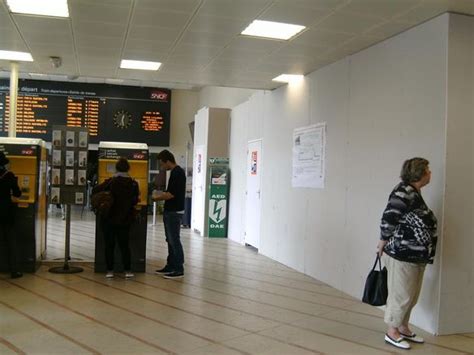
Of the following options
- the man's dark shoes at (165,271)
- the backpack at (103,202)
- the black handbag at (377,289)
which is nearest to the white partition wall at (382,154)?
the black handbag at (377,289)

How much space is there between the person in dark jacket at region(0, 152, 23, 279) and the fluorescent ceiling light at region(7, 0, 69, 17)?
1649mm

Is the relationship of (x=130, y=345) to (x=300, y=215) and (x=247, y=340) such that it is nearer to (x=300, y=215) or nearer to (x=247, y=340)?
(x=247, y=340)

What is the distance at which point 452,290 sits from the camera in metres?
4.07

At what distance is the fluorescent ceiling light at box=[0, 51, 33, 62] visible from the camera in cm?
612

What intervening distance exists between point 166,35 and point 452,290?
11.6ft

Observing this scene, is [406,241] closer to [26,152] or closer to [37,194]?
[37,194]

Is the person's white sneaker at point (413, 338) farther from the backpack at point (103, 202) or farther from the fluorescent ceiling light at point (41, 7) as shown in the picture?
the fluorescent ceiling light at point (41, 7)

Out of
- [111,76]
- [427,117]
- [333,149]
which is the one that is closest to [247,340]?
[427,117]

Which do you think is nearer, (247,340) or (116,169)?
(247,340)

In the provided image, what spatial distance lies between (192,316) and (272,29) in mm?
2722

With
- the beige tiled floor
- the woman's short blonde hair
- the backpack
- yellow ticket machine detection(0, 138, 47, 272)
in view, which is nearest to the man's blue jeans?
the beige tiled floor

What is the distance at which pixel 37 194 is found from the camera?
19.4 feet

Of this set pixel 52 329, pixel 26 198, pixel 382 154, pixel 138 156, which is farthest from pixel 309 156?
pixel 52 329

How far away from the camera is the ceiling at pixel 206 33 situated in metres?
4.09
